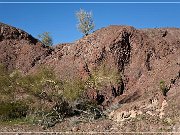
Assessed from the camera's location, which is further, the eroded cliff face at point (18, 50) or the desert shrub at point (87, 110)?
the eroded cliff face at point (18, 50)

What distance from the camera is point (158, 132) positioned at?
50.7 ft

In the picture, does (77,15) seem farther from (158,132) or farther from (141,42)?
(158,132)

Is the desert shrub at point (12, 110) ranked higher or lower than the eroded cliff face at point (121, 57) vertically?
lower

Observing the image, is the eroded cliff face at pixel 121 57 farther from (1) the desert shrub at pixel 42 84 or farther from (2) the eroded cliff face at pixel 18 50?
(1) the desert shrub at pixel 42 84

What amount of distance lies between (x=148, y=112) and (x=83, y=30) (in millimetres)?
29031

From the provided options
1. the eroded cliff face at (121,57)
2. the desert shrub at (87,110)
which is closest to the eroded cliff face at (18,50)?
the eroded cliff face at (121,57)

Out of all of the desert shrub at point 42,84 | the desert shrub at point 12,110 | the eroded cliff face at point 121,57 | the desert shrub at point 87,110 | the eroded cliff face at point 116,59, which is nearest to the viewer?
the desert shrub at point 87,110

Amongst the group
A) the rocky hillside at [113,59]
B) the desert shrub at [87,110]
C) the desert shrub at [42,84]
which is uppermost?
the rocky hillside at [113,59]

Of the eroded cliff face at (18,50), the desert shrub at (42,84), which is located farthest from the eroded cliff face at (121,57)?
the desert shrub at (42,84)

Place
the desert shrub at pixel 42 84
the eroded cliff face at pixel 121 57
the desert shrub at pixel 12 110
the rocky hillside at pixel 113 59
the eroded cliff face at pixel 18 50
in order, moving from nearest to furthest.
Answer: the desert shrub at pixel 12 110 < the desert shrub at pixel 42 84 < the rocky hillside at pixel 113 59 < the eroded cliff face at pixel 121 57 < the eroded cliff face at pixel 18 50

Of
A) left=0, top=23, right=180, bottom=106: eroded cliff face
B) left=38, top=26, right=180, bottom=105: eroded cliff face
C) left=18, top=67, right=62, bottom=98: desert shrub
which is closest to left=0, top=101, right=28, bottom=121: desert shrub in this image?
left=18, top=67, right=62, bottom=98: desert shrub

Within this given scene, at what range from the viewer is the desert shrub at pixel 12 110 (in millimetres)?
21844

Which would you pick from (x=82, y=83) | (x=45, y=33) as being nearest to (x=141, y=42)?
(x=82, y=83)

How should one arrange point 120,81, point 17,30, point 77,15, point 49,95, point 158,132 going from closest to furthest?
1. point 158,132
2. point 49,95
3. point 120,81
4. point 17,30
5. point 77,15
